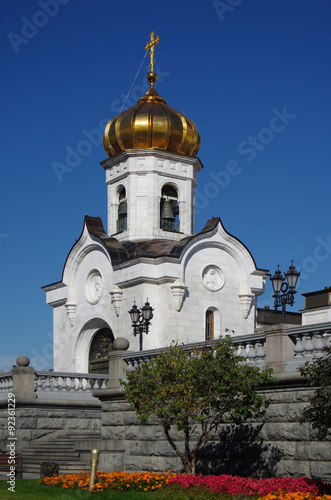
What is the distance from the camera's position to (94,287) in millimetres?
34812

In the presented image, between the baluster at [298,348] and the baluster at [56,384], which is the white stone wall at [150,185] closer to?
the baluster at [56,384]

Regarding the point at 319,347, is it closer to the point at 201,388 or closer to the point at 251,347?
the point at 251,347

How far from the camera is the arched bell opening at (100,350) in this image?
34219mm

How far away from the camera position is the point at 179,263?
105 feet

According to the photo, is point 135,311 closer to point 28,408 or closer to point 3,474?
point 28,408

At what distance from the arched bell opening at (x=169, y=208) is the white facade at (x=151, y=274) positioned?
12.3 inches

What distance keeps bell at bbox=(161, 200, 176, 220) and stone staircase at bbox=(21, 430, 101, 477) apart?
1272 cm

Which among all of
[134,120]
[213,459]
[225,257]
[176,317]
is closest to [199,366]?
[213,459]

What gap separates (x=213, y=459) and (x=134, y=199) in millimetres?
19080

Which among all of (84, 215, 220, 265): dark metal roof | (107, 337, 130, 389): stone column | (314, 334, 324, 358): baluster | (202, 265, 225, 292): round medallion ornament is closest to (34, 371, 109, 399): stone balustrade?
(107, 337, 130, 389): stone column

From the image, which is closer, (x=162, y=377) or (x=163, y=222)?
(x=162, y=377)

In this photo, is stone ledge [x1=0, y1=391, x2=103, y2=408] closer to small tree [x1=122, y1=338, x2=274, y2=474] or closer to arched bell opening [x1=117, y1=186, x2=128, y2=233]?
small tree [x1=122, y1=338, x2=274, y2=474]

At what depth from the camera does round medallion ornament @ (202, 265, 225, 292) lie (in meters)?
33.2

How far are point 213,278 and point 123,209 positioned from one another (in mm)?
5658
